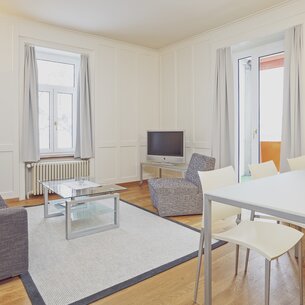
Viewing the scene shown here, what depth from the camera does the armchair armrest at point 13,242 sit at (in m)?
1.92

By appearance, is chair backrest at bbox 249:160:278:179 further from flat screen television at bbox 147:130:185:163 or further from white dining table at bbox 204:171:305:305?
flat screen television at bbox 147:130:185:163

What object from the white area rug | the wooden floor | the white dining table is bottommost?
the wooden floor

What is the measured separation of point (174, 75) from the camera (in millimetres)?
5520

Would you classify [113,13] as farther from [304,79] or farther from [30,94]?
[304,79]

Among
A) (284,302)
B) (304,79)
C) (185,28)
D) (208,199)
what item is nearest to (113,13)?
(185,28)

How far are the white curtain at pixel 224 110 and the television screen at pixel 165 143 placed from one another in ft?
2.27

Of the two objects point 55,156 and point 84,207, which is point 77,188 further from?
point 55,156

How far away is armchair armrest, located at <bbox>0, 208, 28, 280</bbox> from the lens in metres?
1.92

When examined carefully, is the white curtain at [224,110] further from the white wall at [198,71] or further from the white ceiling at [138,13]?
the white ceiling at [138,13]

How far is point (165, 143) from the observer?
17.0 feet

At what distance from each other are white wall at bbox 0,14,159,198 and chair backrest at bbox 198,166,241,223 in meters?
3.50

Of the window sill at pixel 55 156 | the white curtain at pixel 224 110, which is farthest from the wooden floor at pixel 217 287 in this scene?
the window sill at pixel 55 156

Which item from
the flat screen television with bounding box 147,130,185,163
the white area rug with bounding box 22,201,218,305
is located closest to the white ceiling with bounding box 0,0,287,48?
the flat screen television with bounding box 147,130,185,163

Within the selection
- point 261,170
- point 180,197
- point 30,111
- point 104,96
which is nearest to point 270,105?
point 180,197
